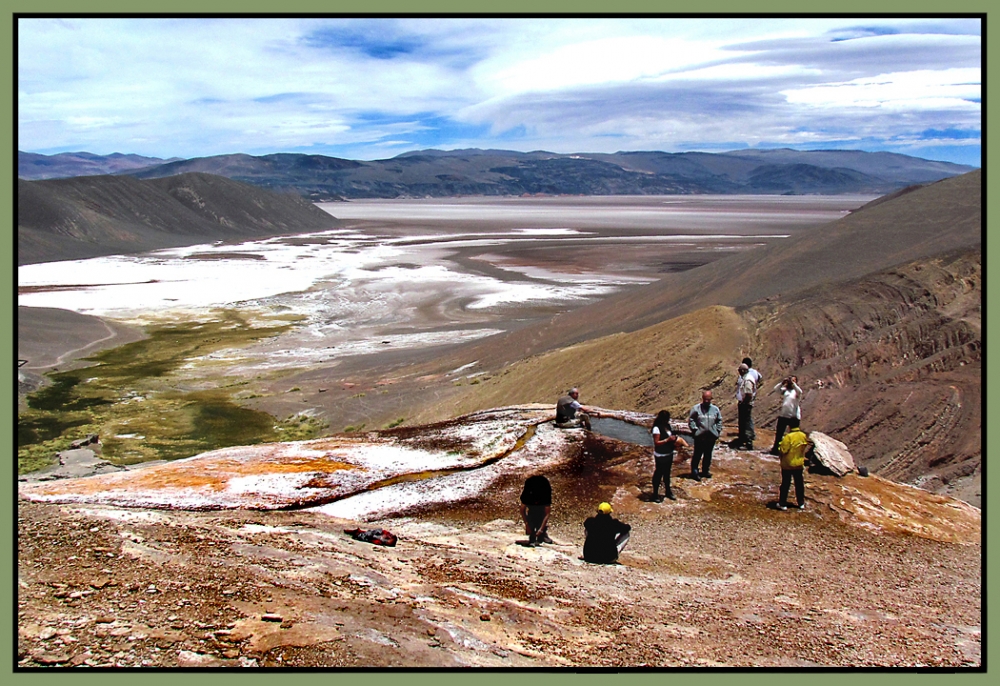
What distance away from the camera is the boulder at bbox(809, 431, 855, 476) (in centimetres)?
1221

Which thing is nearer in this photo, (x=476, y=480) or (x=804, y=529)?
(x=804, y=529)

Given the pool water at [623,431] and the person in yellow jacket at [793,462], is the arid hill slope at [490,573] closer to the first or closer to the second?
the person in yellow jacket at [793,462]

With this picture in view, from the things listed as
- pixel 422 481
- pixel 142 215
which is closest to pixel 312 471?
pixel 422 481

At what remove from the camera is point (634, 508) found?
1129 cm

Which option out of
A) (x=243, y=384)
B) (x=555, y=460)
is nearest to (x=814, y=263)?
(x=555, y=460)

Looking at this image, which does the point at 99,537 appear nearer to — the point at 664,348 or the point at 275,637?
the point at 275,637

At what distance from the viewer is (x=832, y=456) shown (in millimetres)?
12398

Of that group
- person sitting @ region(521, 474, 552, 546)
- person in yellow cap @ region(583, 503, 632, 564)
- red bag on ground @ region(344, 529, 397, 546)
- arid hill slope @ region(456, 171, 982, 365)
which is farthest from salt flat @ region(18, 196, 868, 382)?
person in yellow cap @ region(583, 503, 632, 564)

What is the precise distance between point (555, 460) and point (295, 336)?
31.1m

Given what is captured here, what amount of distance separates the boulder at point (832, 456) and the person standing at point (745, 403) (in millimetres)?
1064

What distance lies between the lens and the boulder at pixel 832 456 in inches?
481

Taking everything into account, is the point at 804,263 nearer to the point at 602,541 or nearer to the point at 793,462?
the point at 793,462

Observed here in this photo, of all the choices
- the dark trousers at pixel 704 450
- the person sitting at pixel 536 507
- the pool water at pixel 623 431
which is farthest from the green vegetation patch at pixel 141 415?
the person sitting at pixel 536 507

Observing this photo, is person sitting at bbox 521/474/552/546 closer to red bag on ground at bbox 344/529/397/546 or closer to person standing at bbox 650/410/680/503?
red bag on ground at bbox 344/529/397/546
